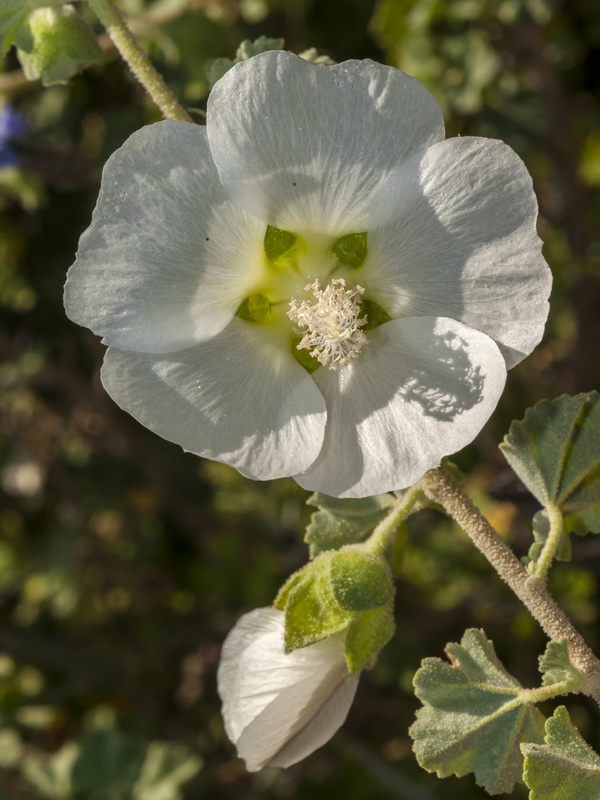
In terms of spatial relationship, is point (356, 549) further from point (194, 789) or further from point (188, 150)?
point (194, 789)

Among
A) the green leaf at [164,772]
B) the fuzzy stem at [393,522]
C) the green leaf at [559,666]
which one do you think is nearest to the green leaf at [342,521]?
the fuzzy stem at [393,522]

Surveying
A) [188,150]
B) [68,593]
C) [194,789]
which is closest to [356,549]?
[188,150]

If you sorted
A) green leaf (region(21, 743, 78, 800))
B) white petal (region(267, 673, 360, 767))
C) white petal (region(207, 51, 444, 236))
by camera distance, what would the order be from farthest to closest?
1. green leaf (region(21, 743, 78, 800))
2. white petal (region(267, 673, 360, 767))
3. white petal (region(207, 51, 444, 236))

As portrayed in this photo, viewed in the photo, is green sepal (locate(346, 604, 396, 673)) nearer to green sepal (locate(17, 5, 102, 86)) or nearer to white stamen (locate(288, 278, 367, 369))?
white stamen (locate(288, 278, 367, 369))

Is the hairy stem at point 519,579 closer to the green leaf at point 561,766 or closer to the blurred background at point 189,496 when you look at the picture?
the green leaf at point 561,766

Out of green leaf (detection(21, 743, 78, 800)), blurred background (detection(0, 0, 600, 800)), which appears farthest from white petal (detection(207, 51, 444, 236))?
green leaf (detection(21, 743, 78, 800))

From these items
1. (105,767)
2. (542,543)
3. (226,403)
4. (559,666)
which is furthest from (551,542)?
(105,767)
